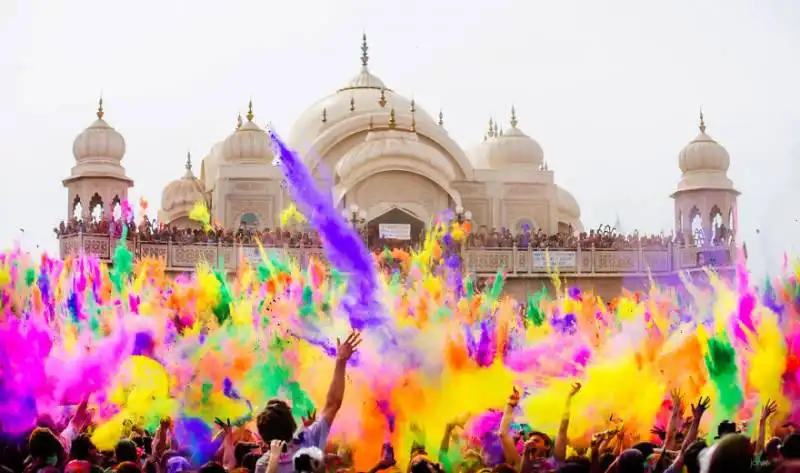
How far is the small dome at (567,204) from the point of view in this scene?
52.8m

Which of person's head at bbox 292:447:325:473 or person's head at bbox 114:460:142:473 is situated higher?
person's head at bbox 292:447:325:473

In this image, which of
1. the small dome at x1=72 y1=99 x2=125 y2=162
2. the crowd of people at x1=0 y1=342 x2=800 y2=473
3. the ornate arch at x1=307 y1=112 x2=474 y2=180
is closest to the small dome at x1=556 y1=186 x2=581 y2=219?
the ornate arch at x1=307 y1=112 x2=474 y2=180

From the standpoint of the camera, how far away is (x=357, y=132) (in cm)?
4416

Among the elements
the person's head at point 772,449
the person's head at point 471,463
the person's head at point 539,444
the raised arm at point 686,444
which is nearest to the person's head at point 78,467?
the person's head at point 471,463

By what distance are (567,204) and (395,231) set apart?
54.9ft

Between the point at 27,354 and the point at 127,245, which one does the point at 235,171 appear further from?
the point at 27,354

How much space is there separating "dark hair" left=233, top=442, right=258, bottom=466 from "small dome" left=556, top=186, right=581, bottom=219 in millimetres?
45085

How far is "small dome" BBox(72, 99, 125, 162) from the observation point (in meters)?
40.2

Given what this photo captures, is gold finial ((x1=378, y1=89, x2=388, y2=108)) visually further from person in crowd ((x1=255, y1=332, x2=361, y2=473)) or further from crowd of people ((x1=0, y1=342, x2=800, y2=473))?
person in crowd ((x1=255, y1=332, x2=361, y2=473))

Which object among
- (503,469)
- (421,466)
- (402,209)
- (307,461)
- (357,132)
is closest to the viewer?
(307,461)

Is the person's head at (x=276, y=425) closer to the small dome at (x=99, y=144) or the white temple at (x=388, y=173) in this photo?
the white temple at (x=388, y=173)

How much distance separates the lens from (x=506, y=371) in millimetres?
9555

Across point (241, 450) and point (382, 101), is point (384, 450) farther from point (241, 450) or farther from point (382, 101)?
point (382, 101)

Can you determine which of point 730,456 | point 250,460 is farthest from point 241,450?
point 730,456
